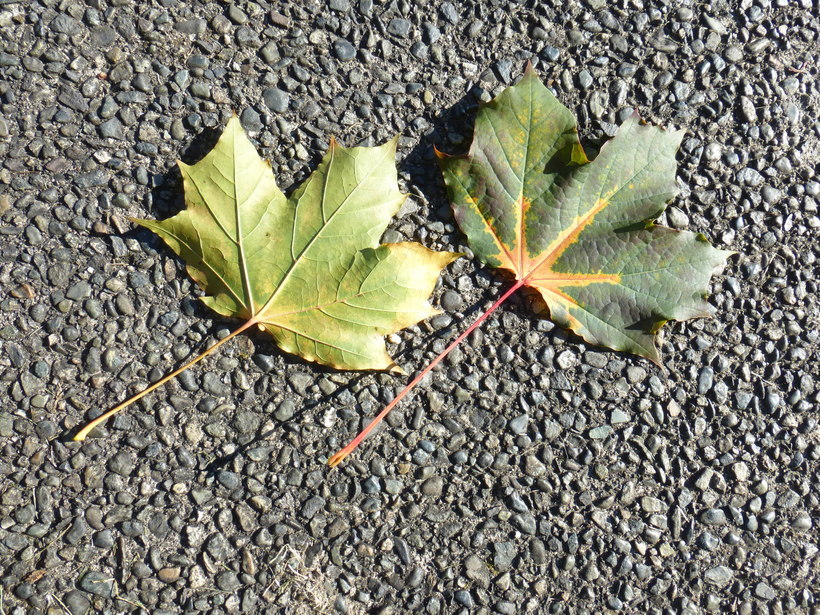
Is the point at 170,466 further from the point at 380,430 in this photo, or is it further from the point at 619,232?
the point at 619,232

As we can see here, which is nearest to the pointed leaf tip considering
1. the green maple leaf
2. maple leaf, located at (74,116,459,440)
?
maple leaf, located at (74,116,459,440)

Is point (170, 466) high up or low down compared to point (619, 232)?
down

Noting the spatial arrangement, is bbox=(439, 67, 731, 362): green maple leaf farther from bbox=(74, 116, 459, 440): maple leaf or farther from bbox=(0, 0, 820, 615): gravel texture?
bbox=(74, 116, 459, 440): maple leaf

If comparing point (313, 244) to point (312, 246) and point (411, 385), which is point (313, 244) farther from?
point (411, 385)

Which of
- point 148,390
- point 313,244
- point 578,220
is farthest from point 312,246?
point 578,220

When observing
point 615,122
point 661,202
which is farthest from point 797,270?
point 615,122
